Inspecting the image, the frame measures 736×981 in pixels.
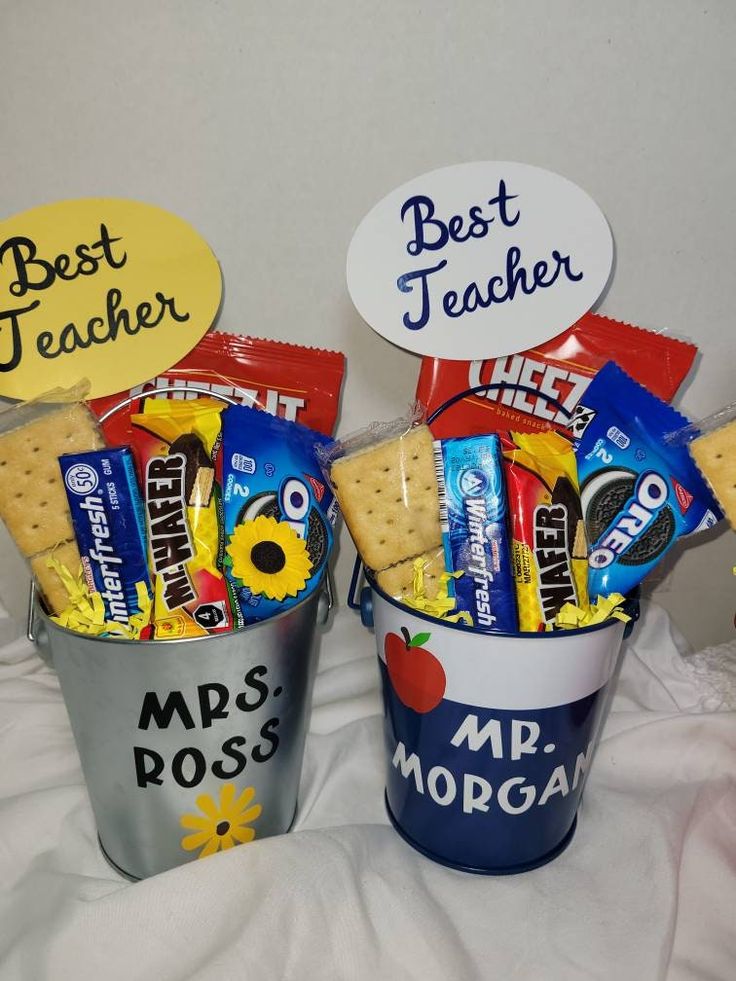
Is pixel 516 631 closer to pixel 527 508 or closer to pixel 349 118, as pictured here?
pixel 527 508

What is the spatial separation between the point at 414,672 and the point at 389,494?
185 mm

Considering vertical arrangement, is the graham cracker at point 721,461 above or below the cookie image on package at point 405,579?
above

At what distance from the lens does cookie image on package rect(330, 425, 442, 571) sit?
0.89 meters

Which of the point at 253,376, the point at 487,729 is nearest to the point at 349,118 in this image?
the point at 253,376

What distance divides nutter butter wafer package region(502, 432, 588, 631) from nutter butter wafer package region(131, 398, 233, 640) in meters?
0.30

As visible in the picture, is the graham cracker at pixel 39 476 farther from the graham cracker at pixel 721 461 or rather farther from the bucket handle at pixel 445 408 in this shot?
the graham cracker at pixel 721 461

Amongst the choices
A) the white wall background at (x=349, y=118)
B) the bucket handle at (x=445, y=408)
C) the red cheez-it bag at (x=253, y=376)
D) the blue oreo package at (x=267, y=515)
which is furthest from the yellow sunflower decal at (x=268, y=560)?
the white wall background at (x=349, y=118)

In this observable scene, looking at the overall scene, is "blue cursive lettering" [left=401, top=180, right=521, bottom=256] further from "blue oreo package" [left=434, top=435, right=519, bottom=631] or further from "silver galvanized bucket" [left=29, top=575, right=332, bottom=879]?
"silver galvanized bucket" [left=29, top=575, right=332, bottom=879]

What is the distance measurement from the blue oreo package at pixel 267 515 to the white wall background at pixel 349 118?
0.22m

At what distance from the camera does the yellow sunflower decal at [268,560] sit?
87cm

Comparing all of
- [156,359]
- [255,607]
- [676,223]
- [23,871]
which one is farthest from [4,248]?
[676,223]

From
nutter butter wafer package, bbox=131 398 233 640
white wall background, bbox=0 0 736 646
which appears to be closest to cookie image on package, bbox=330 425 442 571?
nutter butter wafer package, bbox=131 398 233 640

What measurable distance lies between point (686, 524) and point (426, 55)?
1.90 ft

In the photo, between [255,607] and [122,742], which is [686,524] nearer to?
[255,607]
